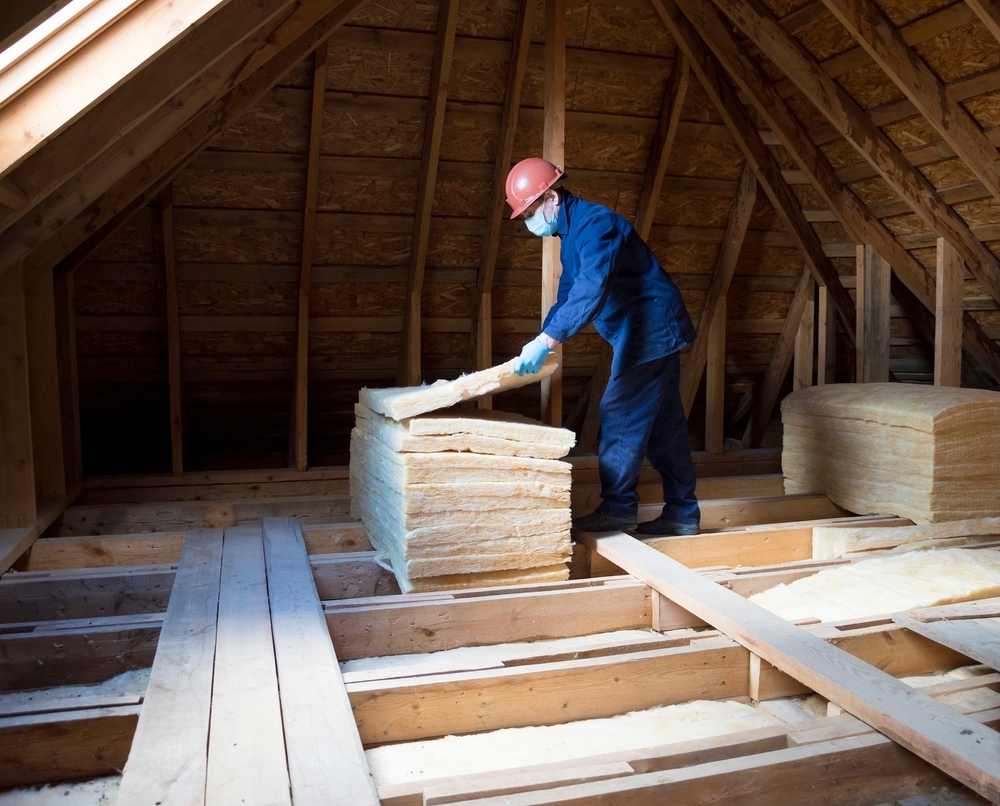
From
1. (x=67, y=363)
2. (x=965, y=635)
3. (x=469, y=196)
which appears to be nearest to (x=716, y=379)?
(x=469, y=196)

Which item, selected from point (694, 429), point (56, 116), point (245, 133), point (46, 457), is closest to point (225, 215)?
point (245, 133)

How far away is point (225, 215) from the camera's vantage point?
465 centimetres

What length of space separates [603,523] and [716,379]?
2.55 meters

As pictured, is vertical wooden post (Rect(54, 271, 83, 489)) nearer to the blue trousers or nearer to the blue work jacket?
the blue work jacket

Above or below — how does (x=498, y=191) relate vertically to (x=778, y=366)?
above

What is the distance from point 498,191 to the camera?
4723 millimetres

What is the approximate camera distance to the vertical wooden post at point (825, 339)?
5523mm

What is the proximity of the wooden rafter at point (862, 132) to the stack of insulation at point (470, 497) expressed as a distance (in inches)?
92.3

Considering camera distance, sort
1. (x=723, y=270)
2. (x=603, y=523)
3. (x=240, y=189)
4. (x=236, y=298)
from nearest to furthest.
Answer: (x=603, y=523) < (x=240, y=189) < (x=236, y=298) < (x=723, y=270)

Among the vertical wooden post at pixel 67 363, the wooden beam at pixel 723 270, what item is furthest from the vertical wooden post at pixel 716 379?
the vertical wooden post at pixel 67 363

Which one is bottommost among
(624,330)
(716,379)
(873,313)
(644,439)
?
(644,439)

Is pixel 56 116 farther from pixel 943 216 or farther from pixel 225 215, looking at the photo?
pixel 943 216

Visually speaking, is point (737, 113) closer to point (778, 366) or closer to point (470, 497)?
point (778, 366)

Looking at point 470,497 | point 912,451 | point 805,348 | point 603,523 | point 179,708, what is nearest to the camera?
point 179,708
